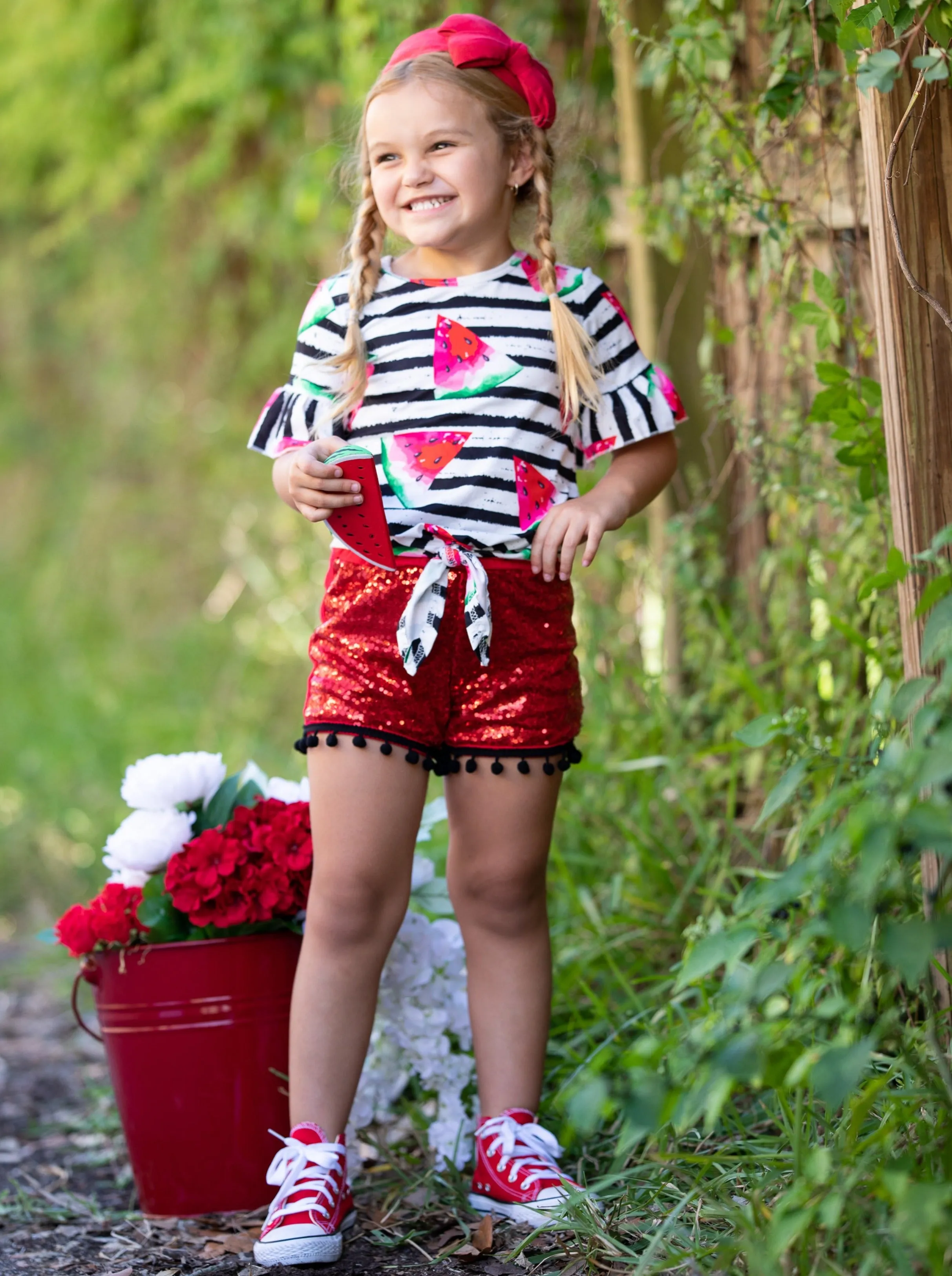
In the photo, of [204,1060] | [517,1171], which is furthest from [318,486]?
[517,1171]

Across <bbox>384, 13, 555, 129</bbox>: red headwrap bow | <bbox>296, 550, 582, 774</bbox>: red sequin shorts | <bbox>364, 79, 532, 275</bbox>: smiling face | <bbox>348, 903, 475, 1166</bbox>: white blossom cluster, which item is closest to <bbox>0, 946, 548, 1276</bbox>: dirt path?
Answer: <bbox>348, 903, 475, 1166</bbox>: white blossom cluster

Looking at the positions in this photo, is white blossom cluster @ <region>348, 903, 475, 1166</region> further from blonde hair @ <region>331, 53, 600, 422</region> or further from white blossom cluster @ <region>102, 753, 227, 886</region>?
blonde hair @ <region>331, 53, 600, 422</region>

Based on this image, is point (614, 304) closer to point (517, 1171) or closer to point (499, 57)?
point (499, 57)

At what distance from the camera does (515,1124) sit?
1.80 meters

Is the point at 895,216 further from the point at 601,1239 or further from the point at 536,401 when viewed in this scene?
the point at 601,1239

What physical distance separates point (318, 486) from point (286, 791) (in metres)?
0.62

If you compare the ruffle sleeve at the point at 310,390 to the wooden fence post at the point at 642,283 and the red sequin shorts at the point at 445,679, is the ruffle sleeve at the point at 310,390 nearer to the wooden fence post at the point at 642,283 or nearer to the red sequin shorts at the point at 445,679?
the red sequin shorts at the point at 445,679

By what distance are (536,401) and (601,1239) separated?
1034mm

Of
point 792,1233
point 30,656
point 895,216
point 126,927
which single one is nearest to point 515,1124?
point 126,927

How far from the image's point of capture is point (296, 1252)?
1.61 metres

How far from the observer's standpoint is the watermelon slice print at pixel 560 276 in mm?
1817

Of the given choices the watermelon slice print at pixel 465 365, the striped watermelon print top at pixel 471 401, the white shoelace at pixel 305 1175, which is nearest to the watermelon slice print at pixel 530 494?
the striped watermelon print top at pixel 471 401

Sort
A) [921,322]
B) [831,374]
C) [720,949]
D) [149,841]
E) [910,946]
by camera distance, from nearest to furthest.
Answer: [910,946] < [720,949] < [921,322] < [831,374] < [149,841]

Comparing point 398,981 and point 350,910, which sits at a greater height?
point 350,910
